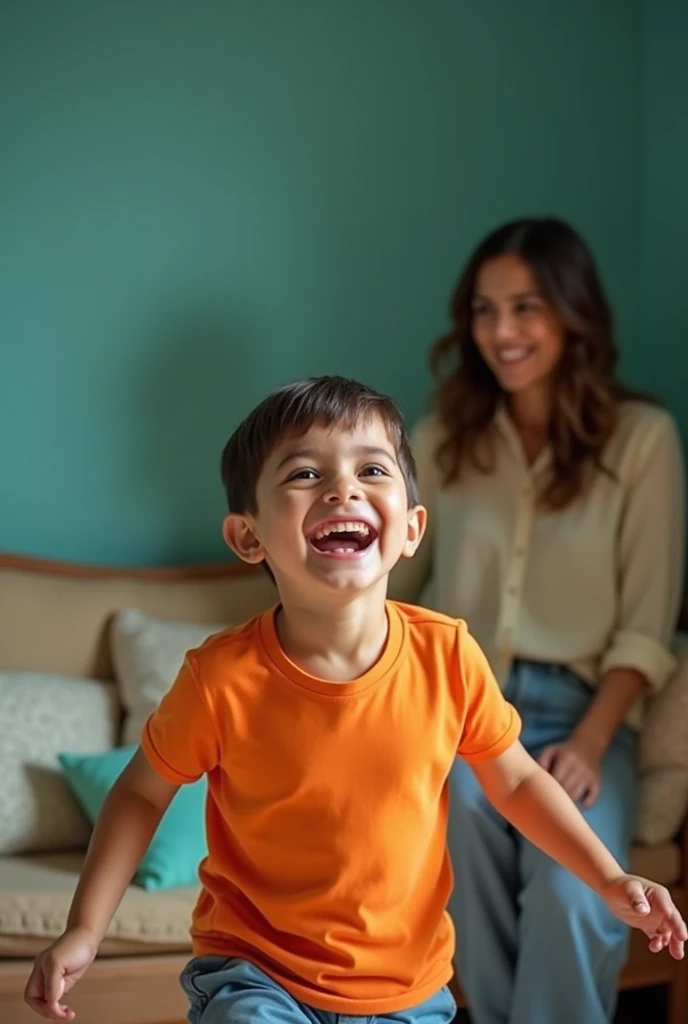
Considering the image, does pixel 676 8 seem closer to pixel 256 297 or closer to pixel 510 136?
pixel 510 136

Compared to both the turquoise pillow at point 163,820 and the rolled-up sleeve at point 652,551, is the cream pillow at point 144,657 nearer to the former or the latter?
the turquoise pillow at point 163,820

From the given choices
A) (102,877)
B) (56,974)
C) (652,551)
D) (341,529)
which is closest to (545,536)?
(652,551)

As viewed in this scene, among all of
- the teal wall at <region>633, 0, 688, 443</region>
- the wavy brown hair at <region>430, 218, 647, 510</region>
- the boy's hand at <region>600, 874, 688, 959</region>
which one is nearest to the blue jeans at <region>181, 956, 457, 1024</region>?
the boy's hand at <region>600, 874, 688, 959</region>

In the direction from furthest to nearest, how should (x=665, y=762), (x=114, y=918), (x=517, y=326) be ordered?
(x=517, y=326) → (x=665, y=762) → (x=114, y=918)

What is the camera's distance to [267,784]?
1280mm

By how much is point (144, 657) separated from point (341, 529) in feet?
3.69

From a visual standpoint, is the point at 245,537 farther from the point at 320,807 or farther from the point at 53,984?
the point at 53,984

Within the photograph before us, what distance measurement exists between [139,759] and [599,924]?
0.86m

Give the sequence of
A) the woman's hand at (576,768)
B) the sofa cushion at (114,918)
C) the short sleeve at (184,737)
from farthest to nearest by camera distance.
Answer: the woman's hand at (576,768)
the sofa cushion at (114,918)
the short sleeve at (184,737)

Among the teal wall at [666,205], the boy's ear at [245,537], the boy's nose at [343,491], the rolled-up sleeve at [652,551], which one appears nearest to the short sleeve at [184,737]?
the boy's ear at [245,537]

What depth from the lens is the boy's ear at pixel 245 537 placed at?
4.39 ft

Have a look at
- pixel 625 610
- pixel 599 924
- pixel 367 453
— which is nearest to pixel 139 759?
pixel 367 453

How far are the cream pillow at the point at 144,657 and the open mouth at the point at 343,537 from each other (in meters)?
1.02

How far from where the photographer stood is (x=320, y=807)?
49.9 inches
